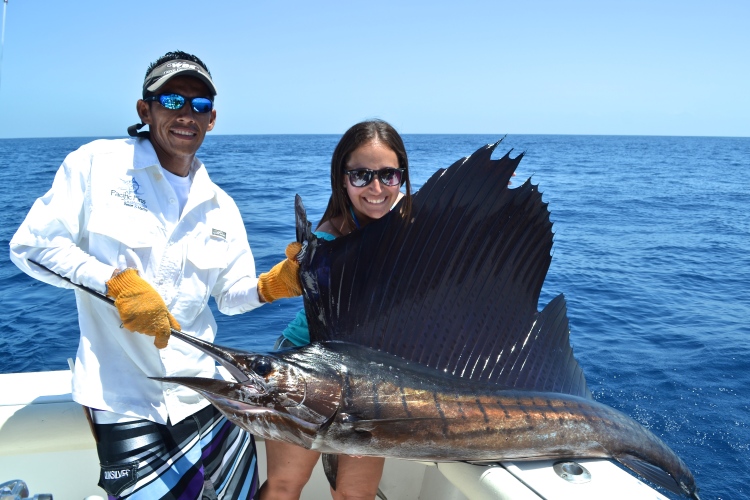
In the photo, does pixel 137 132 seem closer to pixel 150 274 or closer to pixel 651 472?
pixel 150 274

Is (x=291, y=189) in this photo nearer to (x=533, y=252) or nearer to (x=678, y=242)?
(x=678, y=242)

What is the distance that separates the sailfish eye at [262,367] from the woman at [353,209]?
40 cm

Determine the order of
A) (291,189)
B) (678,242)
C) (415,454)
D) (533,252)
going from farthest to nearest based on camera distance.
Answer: (291,189) → (678,242) → (533,252) → (415,454)

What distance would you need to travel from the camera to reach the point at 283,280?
1.69 m

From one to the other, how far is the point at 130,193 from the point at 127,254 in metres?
0.17

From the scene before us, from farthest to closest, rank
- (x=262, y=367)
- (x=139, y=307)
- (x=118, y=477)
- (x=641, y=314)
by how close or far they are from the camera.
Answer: (x=641, y=314) < (x=118, y=477) < (x=139, y=307) < (x=262, y=367)

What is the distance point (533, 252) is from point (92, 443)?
5.06ft

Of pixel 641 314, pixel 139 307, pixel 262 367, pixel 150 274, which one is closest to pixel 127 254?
pixel 150 274

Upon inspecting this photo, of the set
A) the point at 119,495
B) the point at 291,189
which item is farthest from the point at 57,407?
the point at 291,189

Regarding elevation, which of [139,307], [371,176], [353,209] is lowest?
[139,307]

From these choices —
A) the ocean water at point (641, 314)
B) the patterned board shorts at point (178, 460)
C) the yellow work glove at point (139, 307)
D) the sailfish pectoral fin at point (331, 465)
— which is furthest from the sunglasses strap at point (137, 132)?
the ocean water at point (641, 314)

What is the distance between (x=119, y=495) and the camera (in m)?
1.57

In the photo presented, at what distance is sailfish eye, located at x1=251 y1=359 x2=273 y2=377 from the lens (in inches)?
50.8

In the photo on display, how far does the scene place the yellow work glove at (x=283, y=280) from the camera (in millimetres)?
1621
